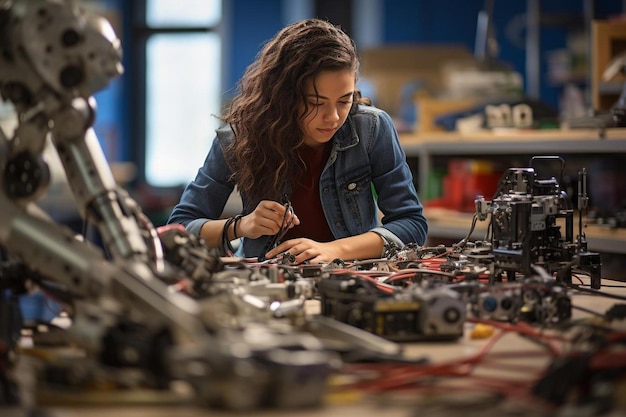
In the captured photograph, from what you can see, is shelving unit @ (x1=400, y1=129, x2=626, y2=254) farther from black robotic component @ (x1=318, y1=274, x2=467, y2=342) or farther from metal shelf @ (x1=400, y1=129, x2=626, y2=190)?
black robotic component @ (x1=318, y1=274, x2=467, y2=342)

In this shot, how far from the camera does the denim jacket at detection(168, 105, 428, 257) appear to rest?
2684 millimetres

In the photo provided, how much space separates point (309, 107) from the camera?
2.49 metres

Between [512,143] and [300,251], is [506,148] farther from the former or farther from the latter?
[300,251]

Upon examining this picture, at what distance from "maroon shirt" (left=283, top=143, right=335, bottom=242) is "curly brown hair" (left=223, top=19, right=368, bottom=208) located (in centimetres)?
5

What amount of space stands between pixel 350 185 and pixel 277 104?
1.08ft

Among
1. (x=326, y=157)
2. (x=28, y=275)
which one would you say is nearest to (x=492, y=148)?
(x=326, y=157)

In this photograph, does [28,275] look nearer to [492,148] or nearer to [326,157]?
[326,157]

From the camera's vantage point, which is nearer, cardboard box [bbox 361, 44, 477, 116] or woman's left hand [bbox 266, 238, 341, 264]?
woman's left hand [bbox 266, 238, 341, 264]

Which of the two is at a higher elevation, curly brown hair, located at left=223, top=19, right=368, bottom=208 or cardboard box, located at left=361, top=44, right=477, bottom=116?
cardboard box, located at left=361, top=44, right=477, bottom=116

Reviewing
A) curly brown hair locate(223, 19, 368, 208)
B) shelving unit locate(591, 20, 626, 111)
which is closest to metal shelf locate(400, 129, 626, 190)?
shelving unit locate(591, 20, 626, 111)

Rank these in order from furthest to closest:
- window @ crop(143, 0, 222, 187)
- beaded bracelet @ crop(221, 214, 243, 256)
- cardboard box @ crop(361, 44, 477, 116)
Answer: window @ crop(143, 0, 222, 187) → cardboard box @ crop(361, 44, 477, 116) → beaded bracelet @ crop(221, 214, 243, 256)

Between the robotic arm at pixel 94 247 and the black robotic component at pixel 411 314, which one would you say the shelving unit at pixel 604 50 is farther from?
the robotic arm at pixel 94 247

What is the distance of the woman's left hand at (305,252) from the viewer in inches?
87.3

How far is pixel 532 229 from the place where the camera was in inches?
74.9
